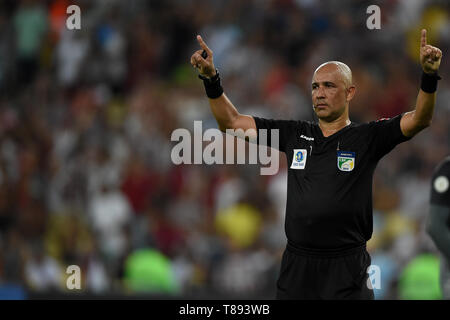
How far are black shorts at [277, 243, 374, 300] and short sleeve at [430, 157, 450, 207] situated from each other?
83 centimetres

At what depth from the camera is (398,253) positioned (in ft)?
28.3

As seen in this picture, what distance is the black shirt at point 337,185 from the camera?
4.68 metres

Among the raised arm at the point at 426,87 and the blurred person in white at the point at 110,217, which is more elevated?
the raised arm at the point at 426,87

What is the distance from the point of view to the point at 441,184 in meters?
5.34

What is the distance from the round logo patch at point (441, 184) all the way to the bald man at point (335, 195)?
0.74m

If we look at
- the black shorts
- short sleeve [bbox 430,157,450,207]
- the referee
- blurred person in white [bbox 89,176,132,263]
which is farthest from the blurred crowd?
the black shorts

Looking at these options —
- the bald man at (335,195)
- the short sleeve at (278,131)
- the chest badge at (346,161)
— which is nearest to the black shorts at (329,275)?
the bald man at (335,195)

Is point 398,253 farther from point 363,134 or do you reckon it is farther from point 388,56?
point 363,134

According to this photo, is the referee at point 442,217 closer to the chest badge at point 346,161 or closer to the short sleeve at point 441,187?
the short sleeve at point 441,187

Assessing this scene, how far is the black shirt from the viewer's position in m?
4.68

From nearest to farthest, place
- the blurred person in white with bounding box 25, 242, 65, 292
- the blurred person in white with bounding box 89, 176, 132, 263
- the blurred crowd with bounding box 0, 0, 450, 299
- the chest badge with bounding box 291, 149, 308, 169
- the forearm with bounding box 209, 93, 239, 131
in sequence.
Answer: the chest badge with bounding box 291, 149, 308, 169 < the forearm with bounding box 209, 93, 239, 131 < the blurred crowd with bounding box 0, 0, 450, 299 < the blurred person in white with bounding box 25, 242, 65, 292 < the blurred person in white with bounding box 89, 176, 132, 263

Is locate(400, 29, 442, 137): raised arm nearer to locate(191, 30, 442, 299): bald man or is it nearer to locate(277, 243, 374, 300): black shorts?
locate(191, 30, 442, 299): bald man

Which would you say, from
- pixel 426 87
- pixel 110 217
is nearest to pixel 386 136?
pixel 426 87

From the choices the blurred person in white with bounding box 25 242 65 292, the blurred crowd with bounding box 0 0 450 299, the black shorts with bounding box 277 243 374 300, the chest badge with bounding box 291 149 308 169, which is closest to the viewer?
the black shorts with bounding box 277 243 374 300
